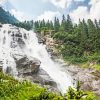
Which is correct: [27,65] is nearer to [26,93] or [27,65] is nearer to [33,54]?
[33,54]

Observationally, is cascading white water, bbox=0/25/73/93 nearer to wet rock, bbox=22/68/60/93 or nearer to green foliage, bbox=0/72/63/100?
wet rock, bbox=22/68/60/93

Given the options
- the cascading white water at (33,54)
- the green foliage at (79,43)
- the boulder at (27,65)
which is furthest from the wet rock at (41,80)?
the green foliage at (79,43)

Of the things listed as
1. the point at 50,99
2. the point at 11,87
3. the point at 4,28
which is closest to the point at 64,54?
the point at 4,28

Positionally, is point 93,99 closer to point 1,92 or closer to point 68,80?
point 1,92

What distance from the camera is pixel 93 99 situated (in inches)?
533

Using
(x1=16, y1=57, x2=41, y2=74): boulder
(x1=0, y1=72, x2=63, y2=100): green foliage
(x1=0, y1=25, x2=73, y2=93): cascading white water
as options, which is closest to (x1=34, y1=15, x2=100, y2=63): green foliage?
(x1=0, y1=25, x2=73, y2=93): cascading white water

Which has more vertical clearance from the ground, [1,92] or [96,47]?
[96,47]

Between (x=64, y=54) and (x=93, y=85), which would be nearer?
(x=93, y=85)

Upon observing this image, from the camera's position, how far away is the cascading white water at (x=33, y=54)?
2564 inches

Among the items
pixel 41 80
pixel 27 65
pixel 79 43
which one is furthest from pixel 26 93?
pixel 79 43

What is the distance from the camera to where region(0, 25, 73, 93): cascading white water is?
214 feet

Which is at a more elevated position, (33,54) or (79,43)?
(79,43)

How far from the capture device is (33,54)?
8338 centimetres

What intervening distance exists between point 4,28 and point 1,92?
6840 centimetres
